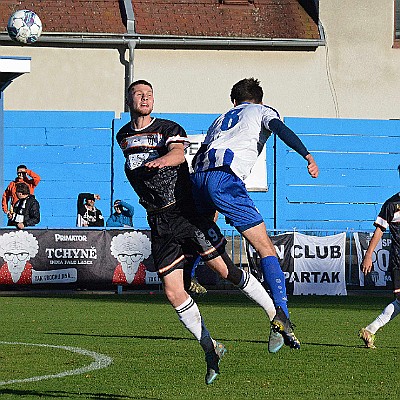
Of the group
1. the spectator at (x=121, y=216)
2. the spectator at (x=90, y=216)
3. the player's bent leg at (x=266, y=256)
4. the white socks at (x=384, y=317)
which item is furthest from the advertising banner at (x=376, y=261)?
the player's bent leg at (x=266, y=256)

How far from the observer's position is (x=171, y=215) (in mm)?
8516

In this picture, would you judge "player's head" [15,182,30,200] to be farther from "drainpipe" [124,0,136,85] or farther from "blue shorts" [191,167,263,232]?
"blue shorts" [191,167,263,232]

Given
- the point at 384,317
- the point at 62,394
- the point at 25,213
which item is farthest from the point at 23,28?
the point at 62,394

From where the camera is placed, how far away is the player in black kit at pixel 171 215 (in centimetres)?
844

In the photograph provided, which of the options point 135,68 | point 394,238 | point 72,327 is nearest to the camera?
point 394,238

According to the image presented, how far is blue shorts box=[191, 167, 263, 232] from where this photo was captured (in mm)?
8539

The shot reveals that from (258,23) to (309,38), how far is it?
1.41m

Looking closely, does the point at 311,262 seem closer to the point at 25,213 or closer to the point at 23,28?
the point at 25,213

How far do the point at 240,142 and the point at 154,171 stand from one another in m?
0.75

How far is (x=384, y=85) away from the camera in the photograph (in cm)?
3059

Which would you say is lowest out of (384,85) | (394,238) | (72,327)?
(72,327)

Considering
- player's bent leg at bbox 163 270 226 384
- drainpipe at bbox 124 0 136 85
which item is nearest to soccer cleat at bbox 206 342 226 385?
player's bent leg at bbox 163 270 226 384

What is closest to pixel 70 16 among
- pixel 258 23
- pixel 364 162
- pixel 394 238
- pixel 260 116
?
pixel 258 23

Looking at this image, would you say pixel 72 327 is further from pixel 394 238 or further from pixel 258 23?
pixel 258 23
